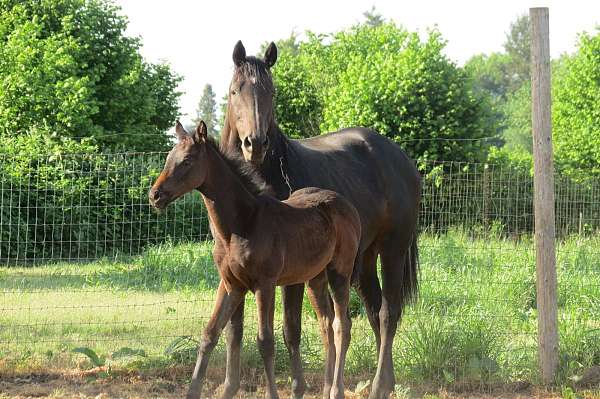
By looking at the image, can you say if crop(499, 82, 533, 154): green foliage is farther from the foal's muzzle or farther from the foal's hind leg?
the foal's muzzle

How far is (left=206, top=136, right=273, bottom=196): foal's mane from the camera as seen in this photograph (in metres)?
5.00

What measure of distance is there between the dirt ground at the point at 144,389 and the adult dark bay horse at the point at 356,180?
521mm

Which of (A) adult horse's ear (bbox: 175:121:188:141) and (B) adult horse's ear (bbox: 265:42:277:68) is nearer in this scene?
(A) adult horse's ear (bbox: 175:121:188:141)

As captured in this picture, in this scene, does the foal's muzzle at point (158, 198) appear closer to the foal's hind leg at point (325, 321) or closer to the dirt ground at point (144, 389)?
the foal's hind leg at point (325, 321)

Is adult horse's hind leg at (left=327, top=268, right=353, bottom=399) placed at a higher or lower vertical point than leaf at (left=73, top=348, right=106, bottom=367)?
higher

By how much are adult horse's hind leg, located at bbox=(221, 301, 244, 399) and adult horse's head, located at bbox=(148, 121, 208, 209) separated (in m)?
0.94

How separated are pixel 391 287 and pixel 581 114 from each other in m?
15.3

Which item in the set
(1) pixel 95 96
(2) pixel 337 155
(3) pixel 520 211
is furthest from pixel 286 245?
(1) pixel 95 96

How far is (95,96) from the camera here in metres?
18.3

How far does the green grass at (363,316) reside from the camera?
6750 mm

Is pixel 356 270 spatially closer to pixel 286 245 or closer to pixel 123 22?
pixel 286 245

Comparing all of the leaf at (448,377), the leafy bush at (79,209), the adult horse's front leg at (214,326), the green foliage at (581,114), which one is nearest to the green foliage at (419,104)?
the green foliage at (581,114)

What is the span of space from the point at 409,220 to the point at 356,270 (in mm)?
1030

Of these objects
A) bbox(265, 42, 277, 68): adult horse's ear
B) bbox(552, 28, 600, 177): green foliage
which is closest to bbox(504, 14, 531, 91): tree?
bbox(552, 28, 600, 177): green foliage
